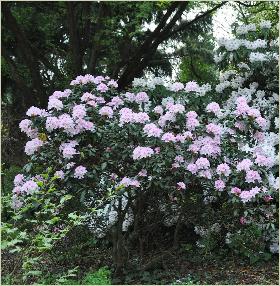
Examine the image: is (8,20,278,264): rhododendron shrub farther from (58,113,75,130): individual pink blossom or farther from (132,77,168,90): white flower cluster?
(132,77,168,90): white flower cluster

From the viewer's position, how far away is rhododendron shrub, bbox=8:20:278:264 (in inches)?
170

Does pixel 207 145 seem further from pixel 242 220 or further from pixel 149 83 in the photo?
pixel 149 83

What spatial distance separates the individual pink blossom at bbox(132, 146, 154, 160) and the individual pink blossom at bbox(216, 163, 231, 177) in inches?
24.2

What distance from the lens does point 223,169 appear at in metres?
4.30

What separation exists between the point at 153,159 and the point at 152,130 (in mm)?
254

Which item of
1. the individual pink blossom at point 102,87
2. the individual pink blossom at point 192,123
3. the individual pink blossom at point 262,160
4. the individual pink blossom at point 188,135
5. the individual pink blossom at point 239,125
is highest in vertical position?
the individual pink blossom at point 102,87

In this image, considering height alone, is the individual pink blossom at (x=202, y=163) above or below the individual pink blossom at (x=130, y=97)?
below

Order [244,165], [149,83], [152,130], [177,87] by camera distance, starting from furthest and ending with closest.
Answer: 1. [149,83]
2. [177,87]
3. [244,165]
4. [152,130]

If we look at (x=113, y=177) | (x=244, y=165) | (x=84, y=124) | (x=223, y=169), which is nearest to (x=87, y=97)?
(x=84, y=124)

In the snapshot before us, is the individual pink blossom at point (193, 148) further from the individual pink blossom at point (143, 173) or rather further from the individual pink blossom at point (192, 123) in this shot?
the individual pink blossom at point (143, 173)

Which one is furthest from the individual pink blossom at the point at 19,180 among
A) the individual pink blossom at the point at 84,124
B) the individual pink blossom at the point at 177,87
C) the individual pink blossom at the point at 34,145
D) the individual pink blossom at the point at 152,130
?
the individual pink blossom at the point at 177,87

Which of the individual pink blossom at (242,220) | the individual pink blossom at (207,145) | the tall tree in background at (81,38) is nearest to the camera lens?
the individual pink blossom at (207,145)

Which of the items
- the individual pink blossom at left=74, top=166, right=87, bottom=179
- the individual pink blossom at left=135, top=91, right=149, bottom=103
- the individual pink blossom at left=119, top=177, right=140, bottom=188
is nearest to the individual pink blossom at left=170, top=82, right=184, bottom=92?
the individual pink blossom at left=135, top=91, right=149, bottom=103

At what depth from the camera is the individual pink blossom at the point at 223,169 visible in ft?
14.1
